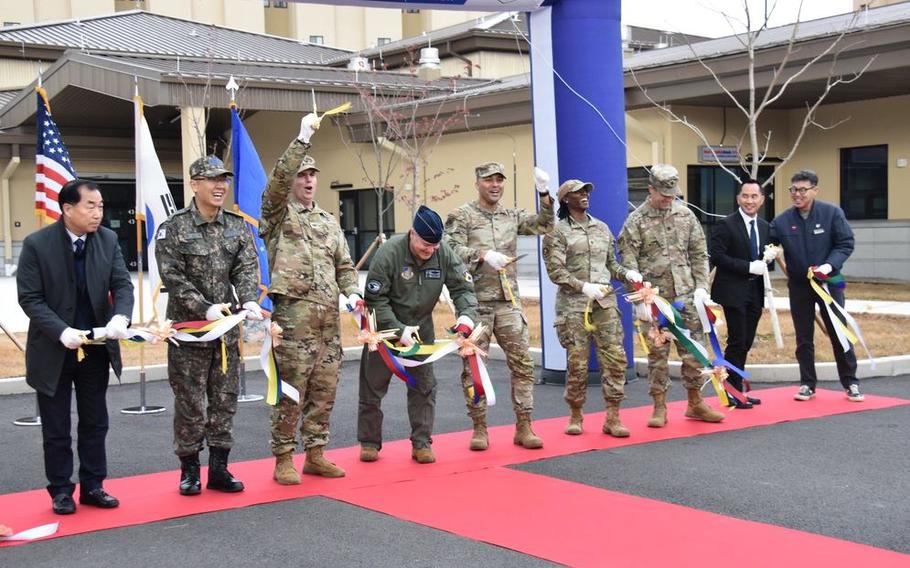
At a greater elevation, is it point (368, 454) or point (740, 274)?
point (740, 274)

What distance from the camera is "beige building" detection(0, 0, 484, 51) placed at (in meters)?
47.0

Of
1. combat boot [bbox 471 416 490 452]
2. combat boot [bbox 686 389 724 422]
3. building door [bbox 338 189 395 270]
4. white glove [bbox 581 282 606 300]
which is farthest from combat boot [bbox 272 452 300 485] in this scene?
building door [bbox 338 189 395 270]

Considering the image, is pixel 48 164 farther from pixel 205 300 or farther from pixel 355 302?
pixel 355 302

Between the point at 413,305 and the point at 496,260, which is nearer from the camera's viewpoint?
the point at 413,305

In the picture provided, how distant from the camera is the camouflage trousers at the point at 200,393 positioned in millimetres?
6488

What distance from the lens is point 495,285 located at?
791 cm

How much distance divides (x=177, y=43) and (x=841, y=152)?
21.7 m

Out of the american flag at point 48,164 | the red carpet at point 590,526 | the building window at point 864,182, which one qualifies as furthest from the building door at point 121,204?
the red carpet at point 590,526

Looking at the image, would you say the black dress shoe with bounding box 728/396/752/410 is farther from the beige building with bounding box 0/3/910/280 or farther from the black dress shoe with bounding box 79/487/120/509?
the beige building with bounding box 0/3/910/280

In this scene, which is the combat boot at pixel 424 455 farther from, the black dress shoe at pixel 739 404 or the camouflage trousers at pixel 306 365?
the black dress shoe at pixel 739 404

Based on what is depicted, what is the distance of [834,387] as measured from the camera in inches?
423

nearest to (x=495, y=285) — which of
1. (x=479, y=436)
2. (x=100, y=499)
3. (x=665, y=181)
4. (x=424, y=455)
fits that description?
(x=479, y=436)

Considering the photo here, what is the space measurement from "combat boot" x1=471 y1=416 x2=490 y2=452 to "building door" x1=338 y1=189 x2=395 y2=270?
70.2ft

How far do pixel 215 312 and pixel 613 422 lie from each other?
11.1ft
